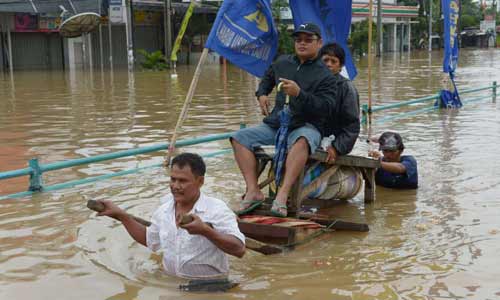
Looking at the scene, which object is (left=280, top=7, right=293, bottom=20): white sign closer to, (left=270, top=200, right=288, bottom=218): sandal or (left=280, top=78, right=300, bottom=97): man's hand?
(left=280, top=78, right=300, bottom=97): man's hand

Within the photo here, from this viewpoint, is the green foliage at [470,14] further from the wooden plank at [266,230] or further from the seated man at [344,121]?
the wooden plank at [266,230]

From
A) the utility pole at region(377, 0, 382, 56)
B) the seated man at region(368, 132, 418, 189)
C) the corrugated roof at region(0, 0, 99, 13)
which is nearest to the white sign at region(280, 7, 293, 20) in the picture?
the utility pole at region(377, 0, 382, 56)

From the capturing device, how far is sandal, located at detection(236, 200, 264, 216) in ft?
19.2

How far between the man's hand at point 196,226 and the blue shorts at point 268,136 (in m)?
2.16

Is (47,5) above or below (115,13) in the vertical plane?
above

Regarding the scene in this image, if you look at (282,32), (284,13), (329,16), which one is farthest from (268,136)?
(284,13)

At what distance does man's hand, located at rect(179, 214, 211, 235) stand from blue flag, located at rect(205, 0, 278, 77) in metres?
3.90

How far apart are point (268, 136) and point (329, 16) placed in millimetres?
3109

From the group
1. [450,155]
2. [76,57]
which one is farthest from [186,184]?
[76,57]

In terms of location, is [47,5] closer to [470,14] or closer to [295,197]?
[295,197]

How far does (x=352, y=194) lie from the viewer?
6.96 m

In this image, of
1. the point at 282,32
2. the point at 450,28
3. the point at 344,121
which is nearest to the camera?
the point at 344,121

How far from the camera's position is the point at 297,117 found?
6.11m

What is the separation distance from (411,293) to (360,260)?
0.79 metres
